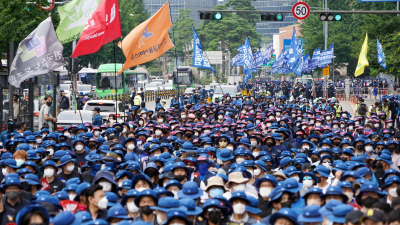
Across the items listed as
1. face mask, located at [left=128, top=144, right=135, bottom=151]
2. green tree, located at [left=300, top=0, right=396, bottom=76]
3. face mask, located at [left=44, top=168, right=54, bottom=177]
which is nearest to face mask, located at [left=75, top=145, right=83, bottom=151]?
face mask, located at [left=128, top=144, right=135, bottom=151]

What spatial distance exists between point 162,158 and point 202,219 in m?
3.51

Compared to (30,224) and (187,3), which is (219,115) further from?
(187,3)

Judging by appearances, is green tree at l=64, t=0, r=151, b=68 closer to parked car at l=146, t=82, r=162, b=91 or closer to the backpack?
parked car at l=146, t=82, r=162, b=91

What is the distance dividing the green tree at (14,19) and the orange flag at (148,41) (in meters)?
3.44

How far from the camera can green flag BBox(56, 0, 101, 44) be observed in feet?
56.7

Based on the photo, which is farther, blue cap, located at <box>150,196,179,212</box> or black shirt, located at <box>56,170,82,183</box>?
black shirt, located at <box>56,170,82,183</box>

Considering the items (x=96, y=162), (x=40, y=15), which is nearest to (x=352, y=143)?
(x=96, y=162)

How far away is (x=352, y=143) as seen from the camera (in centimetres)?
1334

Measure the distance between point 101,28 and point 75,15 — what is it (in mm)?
1512

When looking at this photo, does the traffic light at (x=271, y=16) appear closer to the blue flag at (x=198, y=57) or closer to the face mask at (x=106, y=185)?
the blue flag at (x=198, y=57)

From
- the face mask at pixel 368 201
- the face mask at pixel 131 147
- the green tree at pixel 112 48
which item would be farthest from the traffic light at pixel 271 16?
the green tree at pixel 112 48

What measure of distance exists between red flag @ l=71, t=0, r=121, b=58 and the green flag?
0.76 m

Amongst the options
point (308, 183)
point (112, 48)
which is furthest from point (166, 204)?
point (112, 48)

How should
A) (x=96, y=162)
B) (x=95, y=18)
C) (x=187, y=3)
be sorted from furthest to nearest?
(x=187, y=3) → (x=95, y=18) → (x=96, y=162)
